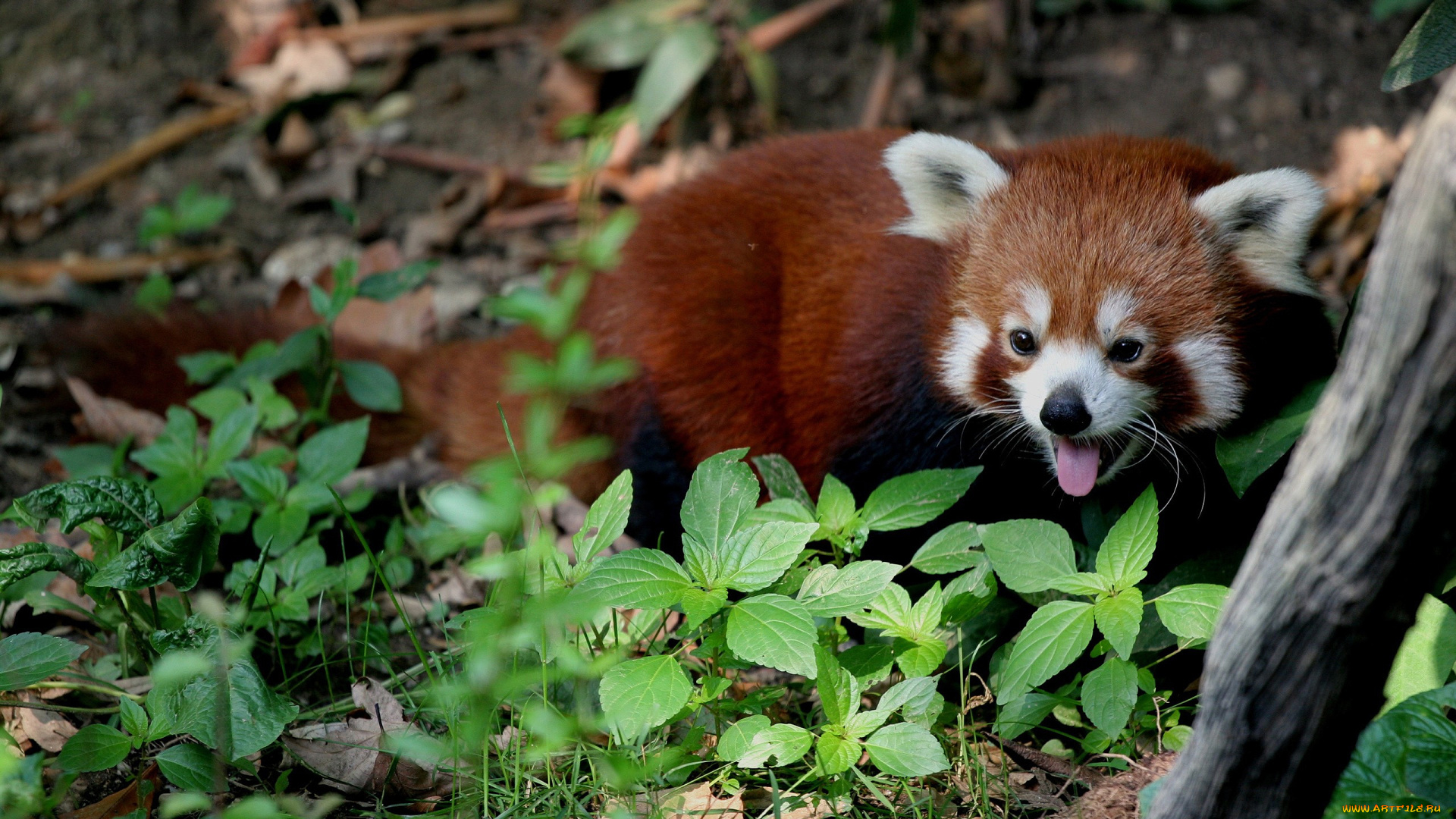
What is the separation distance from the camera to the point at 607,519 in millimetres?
2184

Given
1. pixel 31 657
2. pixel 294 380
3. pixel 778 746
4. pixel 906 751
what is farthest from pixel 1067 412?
pixel 294 380

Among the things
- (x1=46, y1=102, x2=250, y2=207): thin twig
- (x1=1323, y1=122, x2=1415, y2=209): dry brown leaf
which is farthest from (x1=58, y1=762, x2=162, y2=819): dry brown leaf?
(x1=1323, y1=122, x2=1415, y2=209): dry brown leaf

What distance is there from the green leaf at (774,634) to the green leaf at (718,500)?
0.17 metres

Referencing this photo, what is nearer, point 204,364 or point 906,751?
point 906,751

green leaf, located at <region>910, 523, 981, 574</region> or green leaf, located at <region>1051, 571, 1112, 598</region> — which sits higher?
green leaf, located at <region>1051, 571, 1112, 598</region>

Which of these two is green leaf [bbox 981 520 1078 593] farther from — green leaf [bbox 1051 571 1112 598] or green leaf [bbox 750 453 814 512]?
green leaf [bbox 750 453 814 512]

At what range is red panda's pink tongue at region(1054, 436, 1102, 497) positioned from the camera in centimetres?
257

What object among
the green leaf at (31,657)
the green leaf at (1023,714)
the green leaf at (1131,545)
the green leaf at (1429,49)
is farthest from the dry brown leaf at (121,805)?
the green leaf at (1429,49)

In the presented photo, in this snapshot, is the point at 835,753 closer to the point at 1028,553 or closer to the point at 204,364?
the point at 1028,553

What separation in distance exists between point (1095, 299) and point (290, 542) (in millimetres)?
1920

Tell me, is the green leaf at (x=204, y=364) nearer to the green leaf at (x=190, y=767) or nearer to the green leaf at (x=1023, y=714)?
the green leaf at (x=190, y=767)

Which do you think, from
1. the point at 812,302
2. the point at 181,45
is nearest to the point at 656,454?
the point at 812,302

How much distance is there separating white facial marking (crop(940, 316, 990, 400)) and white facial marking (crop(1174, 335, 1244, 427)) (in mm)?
428

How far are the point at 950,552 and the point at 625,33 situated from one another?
→ 10.7 feet
